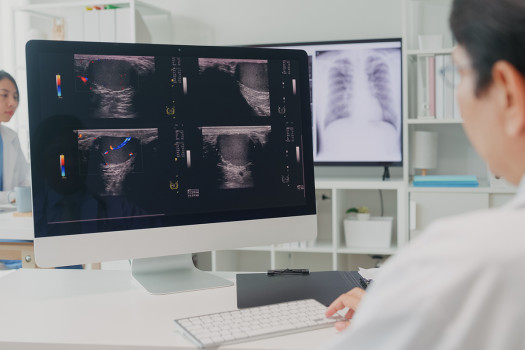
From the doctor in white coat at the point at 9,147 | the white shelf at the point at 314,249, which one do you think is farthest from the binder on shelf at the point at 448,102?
the doctor in white coat at the point at 9,147

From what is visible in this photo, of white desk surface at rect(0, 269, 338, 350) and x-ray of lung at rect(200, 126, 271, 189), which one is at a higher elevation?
x-ray of lung at rect(200, 126, 271, 189)

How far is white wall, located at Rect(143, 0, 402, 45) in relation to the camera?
11.6 feet

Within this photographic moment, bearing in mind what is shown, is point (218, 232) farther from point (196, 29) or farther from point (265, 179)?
point (196, 29)

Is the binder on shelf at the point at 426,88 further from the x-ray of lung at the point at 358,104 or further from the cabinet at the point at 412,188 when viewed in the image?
the x-ray of lung at the point at 358,104

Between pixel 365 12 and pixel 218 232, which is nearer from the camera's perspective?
pixel 218 232

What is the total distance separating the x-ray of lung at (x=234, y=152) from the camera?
1.41 metres

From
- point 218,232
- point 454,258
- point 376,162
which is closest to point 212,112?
point 218,232

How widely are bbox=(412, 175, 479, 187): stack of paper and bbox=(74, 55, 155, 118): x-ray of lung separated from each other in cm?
205

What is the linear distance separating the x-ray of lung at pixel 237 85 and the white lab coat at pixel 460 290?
919mm

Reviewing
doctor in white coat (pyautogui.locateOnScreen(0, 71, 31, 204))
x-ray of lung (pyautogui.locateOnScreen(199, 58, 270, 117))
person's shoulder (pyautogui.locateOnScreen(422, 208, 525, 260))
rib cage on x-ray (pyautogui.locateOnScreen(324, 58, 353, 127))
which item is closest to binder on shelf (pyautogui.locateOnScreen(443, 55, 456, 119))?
rib cage on x-ray (pyautogui.locateOnScreen(324, 58, 353, 127))

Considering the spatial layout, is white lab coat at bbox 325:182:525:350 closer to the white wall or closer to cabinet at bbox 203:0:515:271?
cabinet at bbox 203:0:515:271

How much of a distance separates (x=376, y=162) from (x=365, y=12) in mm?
859

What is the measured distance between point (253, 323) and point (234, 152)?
0.45 metres

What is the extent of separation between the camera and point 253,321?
3.63 feet
